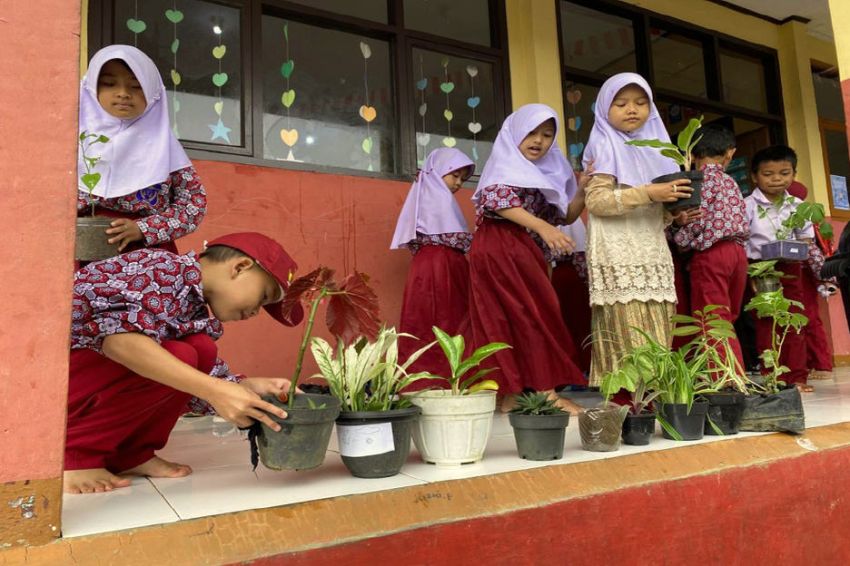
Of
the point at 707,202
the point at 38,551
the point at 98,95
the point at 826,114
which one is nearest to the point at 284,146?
the point at 98,95

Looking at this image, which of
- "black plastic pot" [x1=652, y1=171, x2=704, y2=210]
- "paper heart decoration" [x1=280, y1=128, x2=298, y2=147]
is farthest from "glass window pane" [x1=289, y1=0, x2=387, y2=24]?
"black plastic pot" [x1=652, y1=171, x2=704, y2=210]

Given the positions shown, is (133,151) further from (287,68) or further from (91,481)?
(287,68)

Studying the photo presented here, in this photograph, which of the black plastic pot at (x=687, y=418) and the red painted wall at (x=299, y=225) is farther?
the red painted wall at (x=299, y=225)

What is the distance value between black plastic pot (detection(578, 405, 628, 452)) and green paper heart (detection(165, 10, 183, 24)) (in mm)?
3167

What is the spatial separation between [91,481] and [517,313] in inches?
72.5

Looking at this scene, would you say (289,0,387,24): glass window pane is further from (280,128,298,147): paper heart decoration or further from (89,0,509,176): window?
(280,128,298,147): paper heart decoration

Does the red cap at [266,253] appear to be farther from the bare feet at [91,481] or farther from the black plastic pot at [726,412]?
the black plastic pot at [726,412]

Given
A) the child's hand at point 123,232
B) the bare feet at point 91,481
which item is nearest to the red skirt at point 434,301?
the child's hand at point 123,232

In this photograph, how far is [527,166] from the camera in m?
2.89

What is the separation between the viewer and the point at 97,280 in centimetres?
146

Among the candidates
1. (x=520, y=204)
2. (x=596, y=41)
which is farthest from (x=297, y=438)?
(x=596, y=41)

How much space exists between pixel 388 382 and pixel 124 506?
0.65 metres

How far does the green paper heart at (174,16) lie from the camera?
3576mm

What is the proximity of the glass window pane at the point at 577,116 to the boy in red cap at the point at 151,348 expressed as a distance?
3555mm
